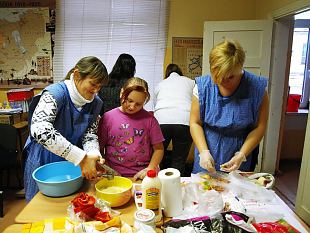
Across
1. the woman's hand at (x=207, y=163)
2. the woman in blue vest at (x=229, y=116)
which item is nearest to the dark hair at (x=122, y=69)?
the woman in blue vest at (x=229, y=116)

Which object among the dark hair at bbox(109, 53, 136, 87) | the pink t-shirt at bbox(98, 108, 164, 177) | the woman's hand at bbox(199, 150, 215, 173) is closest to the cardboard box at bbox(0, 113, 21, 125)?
the dark hair at bbox(109, 53, 136, 87)

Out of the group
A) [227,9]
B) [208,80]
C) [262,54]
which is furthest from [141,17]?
[208,80]

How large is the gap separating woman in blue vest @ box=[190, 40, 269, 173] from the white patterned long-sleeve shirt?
536 mm

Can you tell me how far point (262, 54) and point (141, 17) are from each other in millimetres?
1435

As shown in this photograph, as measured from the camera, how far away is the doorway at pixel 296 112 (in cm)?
313

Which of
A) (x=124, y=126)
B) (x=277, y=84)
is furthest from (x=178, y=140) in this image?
(x=277, y=84)

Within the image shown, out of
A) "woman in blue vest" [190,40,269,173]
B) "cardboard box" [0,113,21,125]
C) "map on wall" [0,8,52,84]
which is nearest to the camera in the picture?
"woman in blue vest" [190,40,269,173]

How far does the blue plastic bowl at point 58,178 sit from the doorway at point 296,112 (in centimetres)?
243

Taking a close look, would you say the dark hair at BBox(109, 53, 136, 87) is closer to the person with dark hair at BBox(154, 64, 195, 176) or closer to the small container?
the person with dark hair at BBox(154, 64, 195, 176)

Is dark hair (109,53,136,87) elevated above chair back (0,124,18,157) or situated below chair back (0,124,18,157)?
above

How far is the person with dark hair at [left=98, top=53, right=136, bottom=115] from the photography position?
2254 millimetres

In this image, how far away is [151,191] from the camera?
31.8 inches

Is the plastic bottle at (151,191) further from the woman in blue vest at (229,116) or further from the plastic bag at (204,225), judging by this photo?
the woman in blue vest at (229,116)

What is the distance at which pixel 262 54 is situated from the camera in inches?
109
